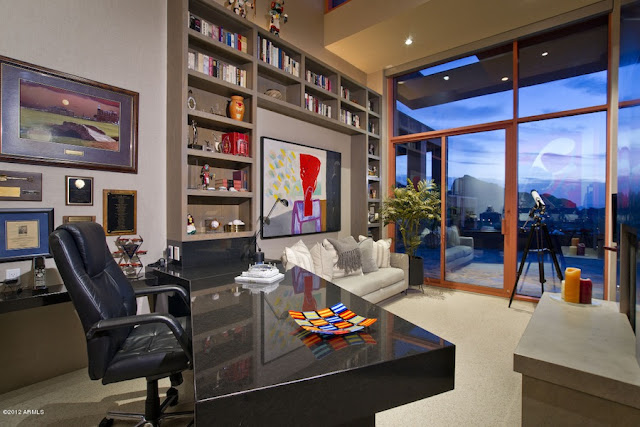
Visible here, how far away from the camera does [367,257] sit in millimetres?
4055

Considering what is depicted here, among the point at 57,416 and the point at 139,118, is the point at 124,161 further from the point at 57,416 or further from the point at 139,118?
the point at 57,416

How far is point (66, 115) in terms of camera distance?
2.34 metres

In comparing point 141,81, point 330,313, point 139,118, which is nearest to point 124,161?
point 139,118

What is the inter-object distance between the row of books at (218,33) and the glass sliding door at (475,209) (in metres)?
3.29

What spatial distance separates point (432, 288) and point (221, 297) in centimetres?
399

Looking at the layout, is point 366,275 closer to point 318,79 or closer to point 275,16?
point 318,79

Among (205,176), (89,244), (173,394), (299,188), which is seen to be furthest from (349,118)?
(173,394)

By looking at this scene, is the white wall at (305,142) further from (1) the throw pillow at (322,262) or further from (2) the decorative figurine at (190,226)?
(2) the decorative figurine at (190,226)

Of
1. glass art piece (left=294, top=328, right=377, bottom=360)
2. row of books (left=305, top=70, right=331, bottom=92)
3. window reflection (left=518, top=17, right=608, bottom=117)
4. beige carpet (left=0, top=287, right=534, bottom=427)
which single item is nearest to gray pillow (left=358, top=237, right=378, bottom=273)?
beige carpet (left=0, top=287, right=534, bottom=427)

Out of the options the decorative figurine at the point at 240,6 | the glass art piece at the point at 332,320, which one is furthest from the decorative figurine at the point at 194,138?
the glass art piece at the point at 332,320

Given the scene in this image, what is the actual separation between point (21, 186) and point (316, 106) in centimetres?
308

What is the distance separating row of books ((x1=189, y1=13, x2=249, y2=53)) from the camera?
2861 millimetres

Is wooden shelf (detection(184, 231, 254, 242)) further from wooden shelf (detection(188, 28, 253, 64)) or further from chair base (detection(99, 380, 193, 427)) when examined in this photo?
wooden shelf (detection(188, 28, 253, 64))

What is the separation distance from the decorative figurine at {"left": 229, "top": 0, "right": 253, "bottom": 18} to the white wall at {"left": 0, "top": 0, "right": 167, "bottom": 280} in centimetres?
66
